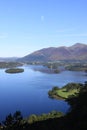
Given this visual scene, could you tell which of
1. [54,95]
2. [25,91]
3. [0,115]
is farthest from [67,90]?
[0,115]

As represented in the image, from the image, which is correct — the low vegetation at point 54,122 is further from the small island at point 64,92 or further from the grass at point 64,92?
the grass at point 64,92

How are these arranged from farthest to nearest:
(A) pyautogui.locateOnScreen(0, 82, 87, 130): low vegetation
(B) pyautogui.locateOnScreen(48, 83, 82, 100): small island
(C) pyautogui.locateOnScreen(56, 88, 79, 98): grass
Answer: (C) pyautogui.locateOnScreen(56, 88, 79, 98): grass < (B) pyautogui.locateOnScreen(48, 83, 82, 100): small island < (A) pyautogui.locateOnScreen(0, 82, 87, 130): low vegetation

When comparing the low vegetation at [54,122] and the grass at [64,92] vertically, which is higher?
the low vegetation at [54,122]

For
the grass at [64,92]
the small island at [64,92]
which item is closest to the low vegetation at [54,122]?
the small island at [64,92]

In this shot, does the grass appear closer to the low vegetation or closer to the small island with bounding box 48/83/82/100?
the small island with bounding box 48/83/82/100

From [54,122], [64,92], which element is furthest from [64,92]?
[54,122]

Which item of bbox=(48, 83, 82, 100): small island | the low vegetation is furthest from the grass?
the low vegetation

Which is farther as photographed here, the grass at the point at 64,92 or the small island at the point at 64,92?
the grass at the point at 64,92

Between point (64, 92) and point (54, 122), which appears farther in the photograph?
point (64, 92)

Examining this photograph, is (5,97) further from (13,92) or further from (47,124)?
(47,124)

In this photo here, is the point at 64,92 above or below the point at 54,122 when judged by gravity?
below

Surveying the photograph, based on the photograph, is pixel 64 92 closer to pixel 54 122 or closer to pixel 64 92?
pixel 64 92
